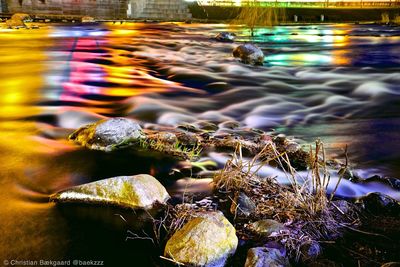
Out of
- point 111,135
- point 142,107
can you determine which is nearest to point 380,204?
point 111,135

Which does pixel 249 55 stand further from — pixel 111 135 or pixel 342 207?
pixel 342 207

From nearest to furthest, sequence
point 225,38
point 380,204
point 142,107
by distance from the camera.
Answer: point 380,204
point 142,107
point 225,38

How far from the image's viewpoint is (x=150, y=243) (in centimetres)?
286

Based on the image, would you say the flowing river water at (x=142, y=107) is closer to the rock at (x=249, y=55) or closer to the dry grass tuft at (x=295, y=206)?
the rock at (x=249, y=55)

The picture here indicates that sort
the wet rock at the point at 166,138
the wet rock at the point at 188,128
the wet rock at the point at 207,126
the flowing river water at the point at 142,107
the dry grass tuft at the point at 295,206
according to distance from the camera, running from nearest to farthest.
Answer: the dry grass tuft at the point at 295,206 → the flowing river water at the point at 142,107 → the wet rock at the point at 166,138 → the wet rock at the point at 188,128 → the wet rock at the point at 207,126

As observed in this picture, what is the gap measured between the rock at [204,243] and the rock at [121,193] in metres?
0.65

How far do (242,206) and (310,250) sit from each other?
70 cm

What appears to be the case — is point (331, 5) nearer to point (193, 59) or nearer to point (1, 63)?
point (193, 59)

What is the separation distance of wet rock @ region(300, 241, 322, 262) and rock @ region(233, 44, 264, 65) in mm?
9858

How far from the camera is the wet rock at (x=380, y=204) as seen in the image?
3.25m

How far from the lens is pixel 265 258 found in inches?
96.0

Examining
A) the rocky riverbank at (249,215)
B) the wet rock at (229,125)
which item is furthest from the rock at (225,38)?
the rocky riverbank at (249,215)

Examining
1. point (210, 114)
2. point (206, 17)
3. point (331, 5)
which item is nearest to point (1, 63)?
point (210, 114)

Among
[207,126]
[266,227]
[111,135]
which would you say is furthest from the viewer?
[207,126]
